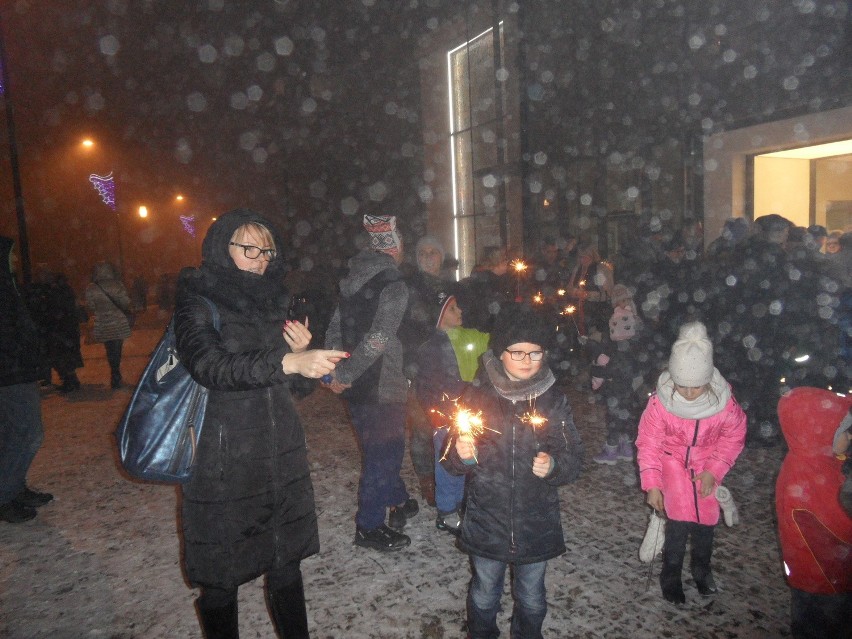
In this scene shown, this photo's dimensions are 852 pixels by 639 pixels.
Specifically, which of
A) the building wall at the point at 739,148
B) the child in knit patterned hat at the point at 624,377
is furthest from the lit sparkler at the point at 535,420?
the building wall at the point at 739,148

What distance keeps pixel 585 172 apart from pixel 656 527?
27.6 feet

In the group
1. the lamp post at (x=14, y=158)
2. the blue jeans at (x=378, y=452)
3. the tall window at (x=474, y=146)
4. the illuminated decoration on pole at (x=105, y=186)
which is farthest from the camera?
the illuminated decoration on pole at (x=105, y=186)

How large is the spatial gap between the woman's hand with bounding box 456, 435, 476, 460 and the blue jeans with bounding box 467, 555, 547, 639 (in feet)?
1.69

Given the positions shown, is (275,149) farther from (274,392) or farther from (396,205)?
(274,392)

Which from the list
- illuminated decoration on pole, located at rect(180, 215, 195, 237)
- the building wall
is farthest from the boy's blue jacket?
illuminated decoration on pole, located at rect(180, 215, 195, 237)

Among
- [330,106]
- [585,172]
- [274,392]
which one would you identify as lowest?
[274,392]

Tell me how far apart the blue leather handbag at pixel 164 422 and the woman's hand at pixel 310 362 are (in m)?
0.42

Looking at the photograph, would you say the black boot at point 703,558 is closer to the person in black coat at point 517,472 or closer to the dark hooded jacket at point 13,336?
the person in black coat at point 517,472

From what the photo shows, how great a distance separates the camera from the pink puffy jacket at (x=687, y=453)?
3.31 m

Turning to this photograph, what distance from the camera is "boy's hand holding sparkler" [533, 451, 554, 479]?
266 cm

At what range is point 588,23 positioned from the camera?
10.4 m

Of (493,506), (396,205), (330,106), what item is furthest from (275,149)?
(493,506)

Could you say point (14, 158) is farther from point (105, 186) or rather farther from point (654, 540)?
point (105, 186)

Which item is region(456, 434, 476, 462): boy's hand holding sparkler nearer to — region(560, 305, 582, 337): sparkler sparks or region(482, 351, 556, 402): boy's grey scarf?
region(482, 351, 556, 402): boy's grey scarf
